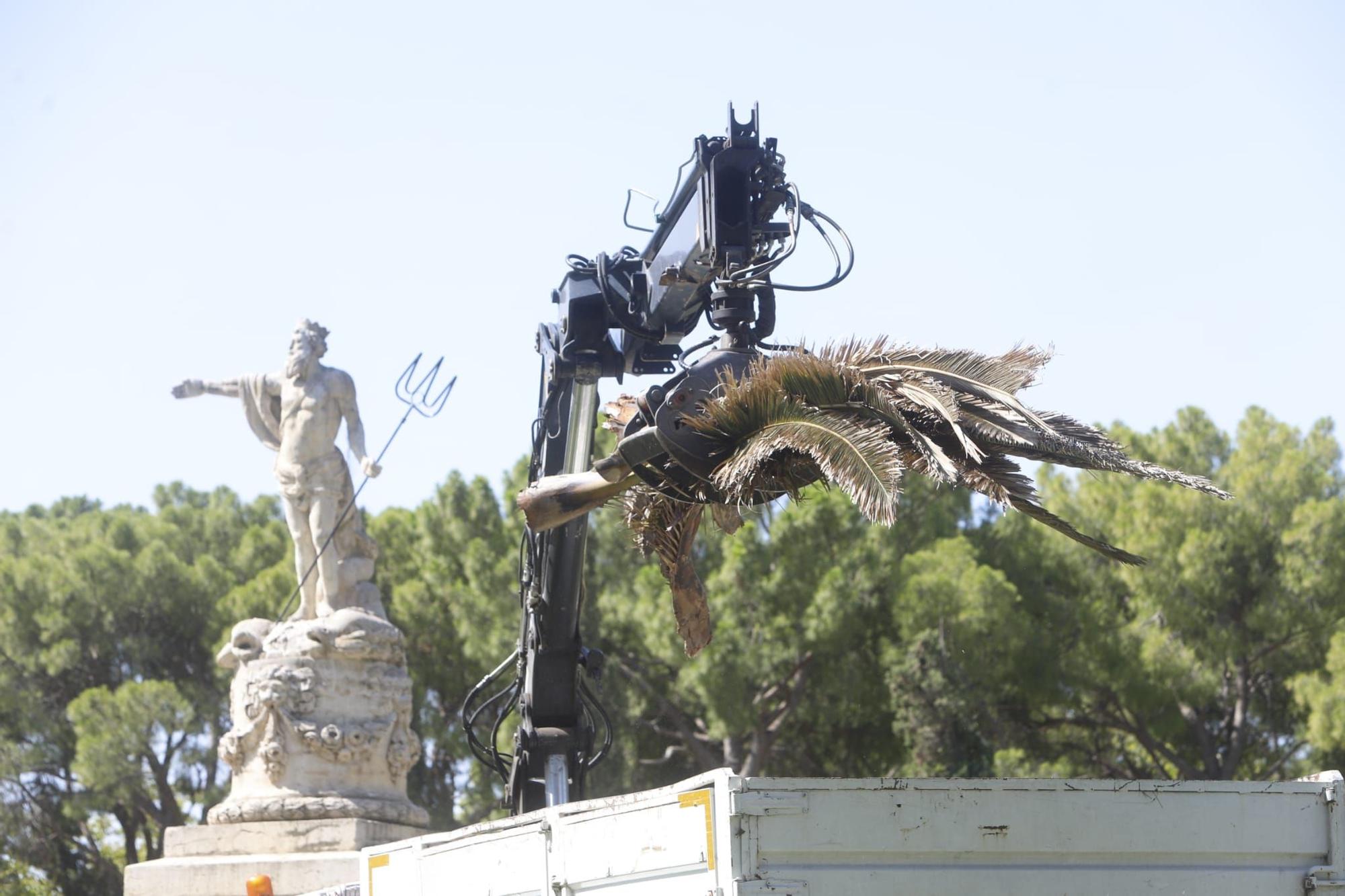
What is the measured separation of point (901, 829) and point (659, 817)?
71cm

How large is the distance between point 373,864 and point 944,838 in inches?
116

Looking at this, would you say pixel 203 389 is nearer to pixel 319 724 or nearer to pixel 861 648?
pixel 319 724

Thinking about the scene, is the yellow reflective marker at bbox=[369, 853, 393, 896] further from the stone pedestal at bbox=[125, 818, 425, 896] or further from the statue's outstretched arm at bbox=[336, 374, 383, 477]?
the statue's outstretched arm at bbox=[336, 374, 383, 477]

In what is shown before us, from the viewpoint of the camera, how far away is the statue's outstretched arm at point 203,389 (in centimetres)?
1470

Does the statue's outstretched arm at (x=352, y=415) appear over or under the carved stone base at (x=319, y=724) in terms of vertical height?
over

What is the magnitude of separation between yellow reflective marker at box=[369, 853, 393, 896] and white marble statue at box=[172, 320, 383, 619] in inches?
290

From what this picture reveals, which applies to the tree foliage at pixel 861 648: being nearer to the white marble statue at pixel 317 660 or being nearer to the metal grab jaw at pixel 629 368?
the white marble statue at pixel 317 660

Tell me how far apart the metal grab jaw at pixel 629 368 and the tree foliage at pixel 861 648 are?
1665 cm

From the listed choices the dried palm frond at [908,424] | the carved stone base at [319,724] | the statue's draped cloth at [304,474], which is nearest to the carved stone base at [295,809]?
the carved stone base at [319,724]

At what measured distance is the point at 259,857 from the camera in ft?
42.6

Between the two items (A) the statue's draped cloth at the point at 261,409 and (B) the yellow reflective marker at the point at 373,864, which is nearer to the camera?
(B) the yellow reflective marker at the point at 373,864

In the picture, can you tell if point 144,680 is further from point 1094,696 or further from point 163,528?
point 1094,696

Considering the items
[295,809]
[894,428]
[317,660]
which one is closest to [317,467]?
[317,660]

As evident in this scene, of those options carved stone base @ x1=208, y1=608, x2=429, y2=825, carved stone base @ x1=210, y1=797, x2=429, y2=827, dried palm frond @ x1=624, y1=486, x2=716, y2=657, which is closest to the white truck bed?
dried palm frond @ x1=624, y1=486, x2=716, y2=657
